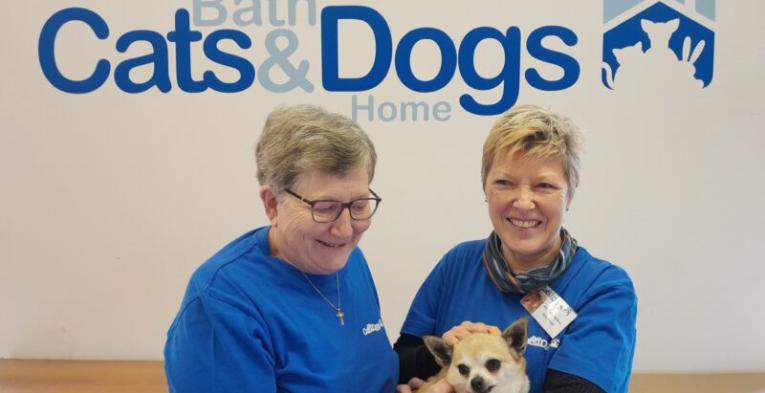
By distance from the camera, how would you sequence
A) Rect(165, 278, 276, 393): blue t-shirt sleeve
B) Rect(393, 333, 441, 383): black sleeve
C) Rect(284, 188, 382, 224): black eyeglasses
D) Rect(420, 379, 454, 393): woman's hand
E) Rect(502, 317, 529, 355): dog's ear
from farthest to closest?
Rect(393, 333, 441, 383): black sleeve → Rect(420, 379, 454, 393): woman's hand → Rect(502, 317, 529, 355): dog's ear → Rect(284, 188, 382, 224): black eyeglasses → Rect(165, 278, 276, 393): blue t-shirt sleeve

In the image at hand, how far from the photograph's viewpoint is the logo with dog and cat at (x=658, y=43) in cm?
229

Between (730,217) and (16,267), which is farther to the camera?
(16,267)

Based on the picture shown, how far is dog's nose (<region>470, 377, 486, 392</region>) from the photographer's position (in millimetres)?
1381

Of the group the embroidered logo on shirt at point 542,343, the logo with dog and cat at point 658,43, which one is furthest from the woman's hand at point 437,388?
the logo with dog and cat at point 658,43

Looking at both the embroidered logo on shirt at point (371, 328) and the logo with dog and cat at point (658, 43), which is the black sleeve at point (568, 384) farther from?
the logo with dog and cat at point (658, 43)

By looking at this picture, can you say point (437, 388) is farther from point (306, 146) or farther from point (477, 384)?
point (306, 146)

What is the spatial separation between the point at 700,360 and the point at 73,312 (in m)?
2.63

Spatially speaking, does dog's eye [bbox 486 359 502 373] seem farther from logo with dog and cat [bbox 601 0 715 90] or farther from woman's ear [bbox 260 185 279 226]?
logo with dog and cat [bbox 601 0 715 90]

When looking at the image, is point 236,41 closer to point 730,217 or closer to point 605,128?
point 605,128

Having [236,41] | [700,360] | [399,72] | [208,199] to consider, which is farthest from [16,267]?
[700,360]

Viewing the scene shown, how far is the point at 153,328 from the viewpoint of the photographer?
2.55 m

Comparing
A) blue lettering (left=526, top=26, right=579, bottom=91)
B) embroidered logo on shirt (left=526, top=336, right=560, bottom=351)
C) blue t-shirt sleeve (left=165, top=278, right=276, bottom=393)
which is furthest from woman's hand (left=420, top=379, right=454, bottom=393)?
blue lettering (left=526, top=26, right=579, bottom=91)

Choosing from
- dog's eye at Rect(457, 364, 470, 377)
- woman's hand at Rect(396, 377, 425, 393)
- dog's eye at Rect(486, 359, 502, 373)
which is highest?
dog's eye at Rect(486, 359, 502, 373)

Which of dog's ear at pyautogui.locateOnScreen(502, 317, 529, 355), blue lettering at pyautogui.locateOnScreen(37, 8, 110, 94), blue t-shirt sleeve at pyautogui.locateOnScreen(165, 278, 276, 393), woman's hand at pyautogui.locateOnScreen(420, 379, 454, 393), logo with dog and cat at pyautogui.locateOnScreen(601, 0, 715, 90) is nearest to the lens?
blue t-shirt sleeve at pyautogui.locateOnScreen(165, 278, 276, 393)
